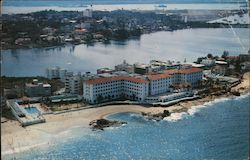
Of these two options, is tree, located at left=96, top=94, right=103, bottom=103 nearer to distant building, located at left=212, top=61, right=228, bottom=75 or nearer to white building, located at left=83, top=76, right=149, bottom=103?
white building, located at left=83, top=76, right=149, bottom=103

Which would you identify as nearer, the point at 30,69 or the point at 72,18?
the point at 30,69

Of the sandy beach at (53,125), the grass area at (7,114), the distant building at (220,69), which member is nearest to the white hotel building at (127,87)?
the sandy beach at (53,125)

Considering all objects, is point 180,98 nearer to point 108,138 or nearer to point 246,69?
point 108,138

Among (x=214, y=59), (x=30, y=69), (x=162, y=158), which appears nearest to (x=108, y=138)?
(x=162, y=158)

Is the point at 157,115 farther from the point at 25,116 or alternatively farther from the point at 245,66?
the point at 245,66

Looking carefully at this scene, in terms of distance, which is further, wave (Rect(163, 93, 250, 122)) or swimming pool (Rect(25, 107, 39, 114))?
swimming pool (Rect(25, 107, 39, 114))

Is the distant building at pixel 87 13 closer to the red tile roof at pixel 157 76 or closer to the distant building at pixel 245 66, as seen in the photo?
the distant building at pixel 245 66

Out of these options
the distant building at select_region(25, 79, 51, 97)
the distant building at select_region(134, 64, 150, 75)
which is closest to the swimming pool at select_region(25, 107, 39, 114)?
the distant building at select_region(25, 79, 51, 97)
